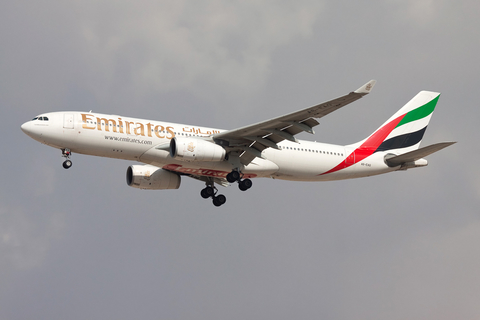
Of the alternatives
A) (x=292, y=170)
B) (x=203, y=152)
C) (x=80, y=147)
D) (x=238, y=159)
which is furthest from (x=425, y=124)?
(x=80, y=147)

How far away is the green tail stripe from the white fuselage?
9500 mm

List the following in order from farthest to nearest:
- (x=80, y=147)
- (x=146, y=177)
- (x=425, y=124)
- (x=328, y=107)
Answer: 1. (x=425, y=124)
2. (x=146, y=177)
3. (x=80, y=147)
4. (x=328, y=107)

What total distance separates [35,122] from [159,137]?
22.9 ft

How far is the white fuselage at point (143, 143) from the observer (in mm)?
34688

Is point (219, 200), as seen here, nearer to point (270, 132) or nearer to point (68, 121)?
point (270, 132)

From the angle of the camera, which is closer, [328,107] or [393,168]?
[328,107]

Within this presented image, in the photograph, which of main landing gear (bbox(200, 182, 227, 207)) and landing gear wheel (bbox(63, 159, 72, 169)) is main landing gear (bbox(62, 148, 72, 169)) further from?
main landing gear (bbox(200, 182, 227, 207))

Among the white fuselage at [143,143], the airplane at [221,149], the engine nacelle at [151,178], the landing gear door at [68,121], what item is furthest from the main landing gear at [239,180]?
the landing gear door at [68,121]

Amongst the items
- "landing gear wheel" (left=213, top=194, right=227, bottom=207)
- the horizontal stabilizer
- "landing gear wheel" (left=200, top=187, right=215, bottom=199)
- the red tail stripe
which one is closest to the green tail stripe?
the red tail stripe

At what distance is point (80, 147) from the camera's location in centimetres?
3478

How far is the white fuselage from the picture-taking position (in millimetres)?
34688

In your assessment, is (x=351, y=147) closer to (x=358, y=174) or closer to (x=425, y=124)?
(x=358, y=174)

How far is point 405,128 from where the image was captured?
4491 cm

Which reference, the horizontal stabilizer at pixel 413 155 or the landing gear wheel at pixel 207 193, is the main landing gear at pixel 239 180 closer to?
the landing gear wheel at pixel 207 193
